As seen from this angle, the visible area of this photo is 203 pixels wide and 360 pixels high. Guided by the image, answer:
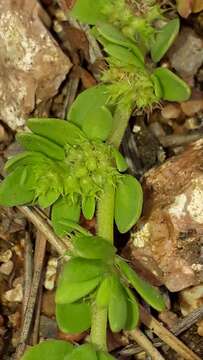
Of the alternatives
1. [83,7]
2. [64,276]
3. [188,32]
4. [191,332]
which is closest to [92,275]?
[64,276]

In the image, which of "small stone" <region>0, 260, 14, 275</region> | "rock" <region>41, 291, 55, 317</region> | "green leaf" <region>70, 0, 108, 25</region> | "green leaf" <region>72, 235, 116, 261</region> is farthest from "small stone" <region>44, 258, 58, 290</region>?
"green leaf" <region>70, 0, 108, 25</region>

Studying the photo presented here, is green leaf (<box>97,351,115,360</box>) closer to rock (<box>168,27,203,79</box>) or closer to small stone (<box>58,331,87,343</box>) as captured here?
small stone (<box>58,331,87,343</box>)

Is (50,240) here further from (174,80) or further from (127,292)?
(174,80)

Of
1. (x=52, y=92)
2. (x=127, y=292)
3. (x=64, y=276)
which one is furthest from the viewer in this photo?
(x=52, y=92)

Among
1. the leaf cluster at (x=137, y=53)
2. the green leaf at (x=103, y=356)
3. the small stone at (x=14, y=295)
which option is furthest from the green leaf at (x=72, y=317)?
the leaf cluster at (x=137, y=53)

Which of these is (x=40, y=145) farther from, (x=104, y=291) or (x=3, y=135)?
(x=104, y=291)

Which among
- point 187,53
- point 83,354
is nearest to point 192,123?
point 187,53

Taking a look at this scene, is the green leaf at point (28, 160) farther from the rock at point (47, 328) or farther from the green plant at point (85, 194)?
the rock at point (47, 328)

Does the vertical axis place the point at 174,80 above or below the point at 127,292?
above
